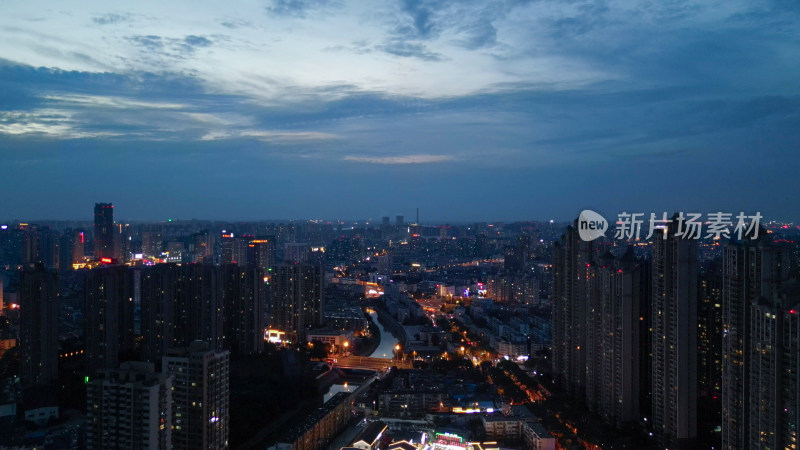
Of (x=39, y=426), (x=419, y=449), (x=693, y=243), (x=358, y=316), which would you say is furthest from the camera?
(x=358, y=316)

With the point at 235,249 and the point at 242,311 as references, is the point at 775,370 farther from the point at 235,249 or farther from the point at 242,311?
the point at 235,249

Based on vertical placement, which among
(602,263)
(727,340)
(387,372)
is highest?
(602,263)

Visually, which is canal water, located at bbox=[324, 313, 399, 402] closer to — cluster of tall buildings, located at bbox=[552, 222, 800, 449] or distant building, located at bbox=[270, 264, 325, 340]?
distant building, located at bbox=[270, 264, 325, 340]

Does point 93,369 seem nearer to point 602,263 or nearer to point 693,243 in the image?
point 602,263

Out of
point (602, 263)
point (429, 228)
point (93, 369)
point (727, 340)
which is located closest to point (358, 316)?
point (93, 369)

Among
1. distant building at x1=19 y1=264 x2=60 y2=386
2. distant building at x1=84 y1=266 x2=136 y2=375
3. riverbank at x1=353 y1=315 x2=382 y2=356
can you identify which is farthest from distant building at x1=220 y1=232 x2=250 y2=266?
distant building at x1=19 y1=264 x2=60 y2=386

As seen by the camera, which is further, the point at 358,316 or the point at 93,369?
the point at 358,316

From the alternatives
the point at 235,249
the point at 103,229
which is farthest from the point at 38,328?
the point at 235,249
